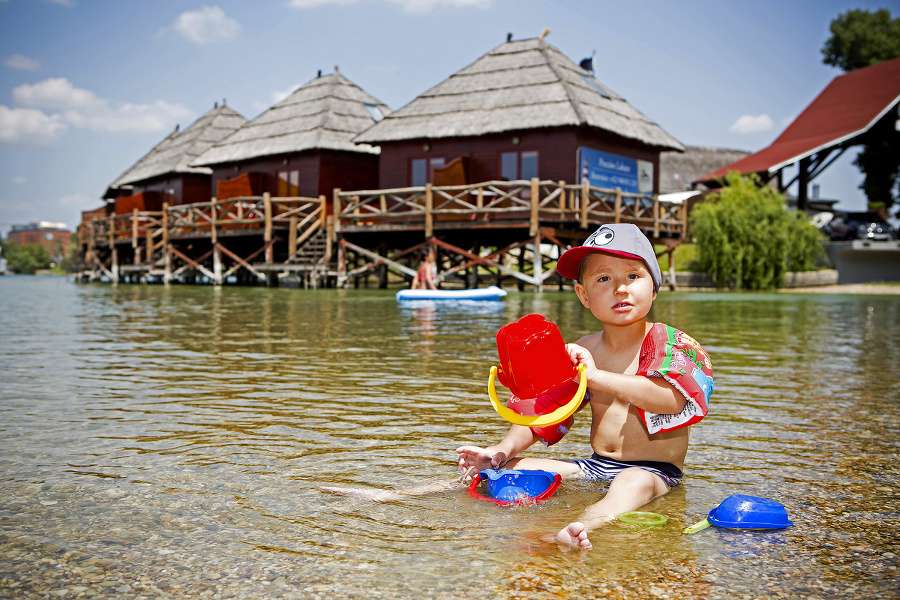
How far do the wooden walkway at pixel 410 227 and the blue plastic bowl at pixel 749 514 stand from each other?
18.3 meters

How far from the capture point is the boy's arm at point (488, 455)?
3.19 m

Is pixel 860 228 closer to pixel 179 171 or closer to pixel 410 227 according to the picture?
pixel 410 227

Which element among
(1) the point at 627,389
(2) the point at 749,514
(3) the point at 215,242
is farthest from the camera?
(3) the point at 215,242

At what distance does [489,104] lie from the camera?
81.0 ft

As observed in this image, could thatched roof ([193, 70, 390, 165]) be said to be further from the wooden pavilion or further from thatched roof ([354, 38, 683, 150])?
thatched roof ([354, 38, 683, 150])

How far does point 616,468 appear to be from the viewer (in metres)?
3.21

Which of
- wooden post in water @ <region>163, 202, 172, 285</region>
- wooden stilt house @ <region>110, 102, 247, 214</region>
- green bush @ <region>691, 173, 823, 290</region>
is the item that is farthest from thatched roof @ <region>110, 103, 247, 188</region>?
green bush @ <region>691, 173, 823, 290</region>

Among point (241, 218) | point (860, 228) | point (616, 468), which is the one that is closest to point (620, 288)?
point (616, 468)

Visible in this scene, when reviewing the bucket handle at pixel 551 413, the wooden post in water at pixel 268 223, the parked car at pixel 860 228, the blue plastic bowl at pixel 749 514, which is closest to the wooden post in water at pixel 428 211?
the wooden post in water at pixel 268 223

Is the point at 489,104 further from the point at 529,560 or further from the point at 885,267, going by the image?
the point at 529,560

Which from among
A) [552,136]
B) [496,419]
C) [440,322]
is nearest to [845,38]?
[552,136]

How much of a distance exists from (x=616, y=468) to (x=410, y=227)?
2017cm

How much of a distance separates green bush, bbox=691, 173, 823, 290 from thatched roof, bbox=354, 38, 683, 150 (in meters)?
2.67

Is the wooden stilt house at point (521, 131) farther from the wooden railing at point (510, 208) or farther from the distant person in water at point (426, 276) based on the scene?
the distant person in water at point (426, 276)
